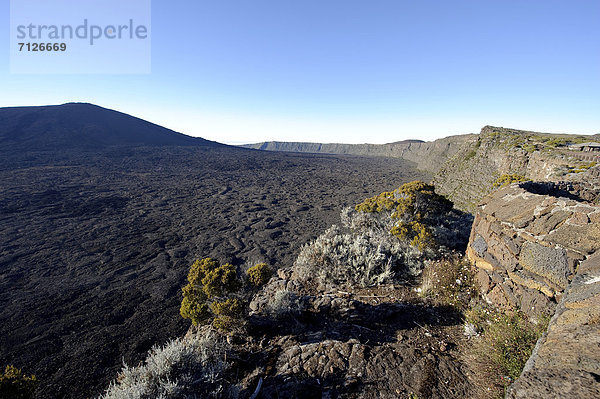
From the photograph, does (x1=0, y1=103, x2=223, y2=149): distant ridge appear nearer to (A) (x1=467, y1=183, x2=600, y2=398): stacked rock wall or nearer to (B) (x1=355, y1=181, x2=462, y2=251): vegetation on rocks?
(B) (x1=355, y1=181, x2=462, y2=251): vegetation on rocks

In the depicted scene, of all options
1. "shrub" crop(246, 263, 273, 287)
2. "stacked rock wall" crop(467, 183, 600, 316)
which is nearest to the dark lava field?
"shrub" crop(246, 263, 273, 287)

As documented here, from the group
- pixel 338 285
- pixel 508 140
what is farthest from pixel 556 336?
pixel 508 140

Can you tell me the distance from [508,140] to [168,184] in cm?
3040

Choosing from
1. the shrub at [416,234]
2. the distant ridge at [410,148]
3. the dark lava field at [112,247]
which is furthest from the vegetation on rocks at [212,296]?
the distant ridge at [410,148]

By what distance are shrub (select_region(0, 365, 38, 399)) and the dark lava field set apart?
244 cm

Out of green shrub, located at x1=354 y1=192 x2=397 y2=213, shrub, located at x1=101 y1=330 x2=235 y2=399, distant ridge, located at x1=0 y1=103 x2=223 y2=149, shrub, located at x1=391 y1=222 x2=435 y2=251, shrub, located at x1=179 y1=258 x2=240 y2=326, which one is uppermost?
distant ridge, located at x1=0 y1=103 x2=223 y2=149

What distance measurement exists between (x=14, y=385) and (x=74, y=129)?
244 feet

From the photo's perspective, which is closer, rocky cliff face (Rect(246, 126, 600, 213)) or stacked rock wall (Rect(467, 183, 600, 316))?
stacked rock wall (Rect(467, 183, 600, 316))

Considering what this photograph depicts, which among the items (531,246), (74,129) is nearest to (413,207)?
(531,246)

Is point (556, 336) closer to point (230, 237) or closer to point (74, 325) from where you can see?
point (74, 325)

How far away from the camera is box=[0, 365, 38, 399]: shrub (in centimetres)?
308

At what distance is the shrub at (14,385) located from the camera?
3.08 meters

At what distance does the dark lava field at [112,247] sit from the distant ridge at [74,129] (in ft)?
64.2

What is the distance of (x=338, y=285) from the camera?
6.23m
